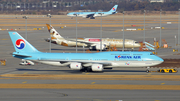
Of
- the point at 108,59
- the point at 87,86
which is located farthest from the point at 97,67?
the point at 87,86

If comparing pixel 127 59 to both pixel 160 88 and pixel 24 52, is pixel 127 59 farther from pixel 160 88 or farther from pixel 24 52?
pixel 24 52

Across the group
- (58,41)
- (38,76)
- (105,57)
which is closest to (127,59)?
(105,57)

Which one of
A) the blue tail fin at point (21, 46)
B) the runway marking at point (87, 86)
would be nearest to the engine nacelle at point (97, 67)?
the runway marking at point (87, 86)

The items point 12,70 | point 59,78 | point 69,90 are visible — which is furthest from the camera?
point 12,70

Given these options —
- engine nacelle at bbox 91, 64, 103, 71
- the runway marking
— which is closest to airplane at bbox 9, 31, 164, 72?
engine nacelle at bbox 91, 64, 103, 71

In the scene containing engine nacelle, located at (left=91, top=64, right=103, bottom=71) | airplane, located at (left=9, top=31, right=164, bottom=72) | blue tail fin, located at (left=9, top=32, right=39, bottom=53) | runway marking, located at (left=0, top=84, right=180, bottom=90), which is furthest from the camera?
blue tail fin, located at (left=9, top=32, right=39, bottom=53)

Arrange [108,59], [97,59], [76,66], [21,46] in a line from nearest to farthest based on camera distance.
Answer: [76,66] < [108,59] < [97,59] < [21,46]

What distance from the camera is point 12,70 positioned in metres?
53.0

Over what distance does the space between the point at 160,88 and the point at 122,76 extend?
950 cm

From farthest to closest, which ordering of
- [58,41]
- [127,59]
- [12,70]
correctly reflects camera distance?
[58,41] → [12,70] → [127,59]

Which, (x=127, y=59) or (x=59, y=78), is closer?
(x=59, y=78)

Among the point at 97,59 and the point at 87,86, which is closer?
the point at 87,86

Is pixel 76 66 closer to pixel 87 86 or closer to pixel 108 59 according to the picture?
pixel 108 59

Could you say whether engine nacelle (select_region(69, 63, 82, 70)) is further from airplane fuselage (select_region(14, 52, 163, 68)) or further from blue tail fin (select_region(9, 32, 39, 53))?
blue tail fin (select_region(9, 32, 39, 53))
